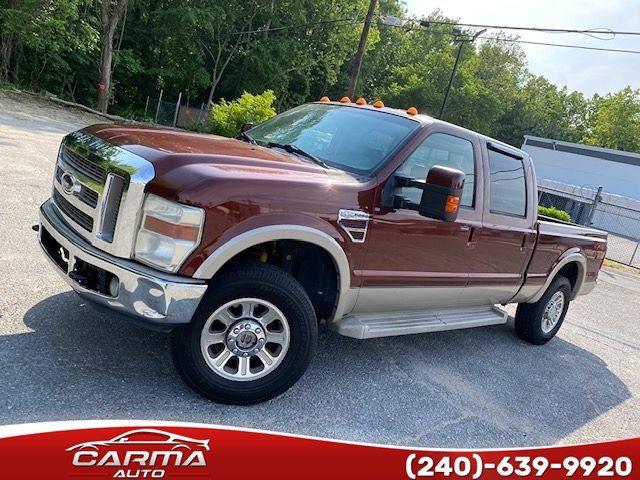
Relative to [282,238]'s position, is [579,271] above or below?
below

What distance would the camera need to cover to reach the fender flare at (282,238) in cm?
288

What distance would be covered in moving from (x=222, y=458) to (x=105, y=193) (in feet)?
4.96

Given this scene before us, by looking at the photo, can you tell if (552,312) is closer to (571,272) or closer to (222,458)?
(571,272)

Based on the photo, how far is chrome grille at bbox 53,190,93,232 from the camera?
305 centimetres

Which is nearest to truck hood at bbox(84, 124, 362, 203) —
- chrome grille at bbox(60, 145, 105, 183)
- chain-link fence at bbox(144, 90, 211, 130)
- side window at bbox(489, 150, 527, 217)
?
chrome grille at bbox(60, 145, 105, 183)

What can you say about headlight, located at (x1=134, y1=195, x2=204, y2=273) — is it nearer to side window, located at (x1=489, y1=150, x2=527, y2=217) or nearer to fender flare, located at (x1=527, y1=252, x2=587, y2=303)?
side window, located at (x1=489, y1=150, x2=527, y2=217)

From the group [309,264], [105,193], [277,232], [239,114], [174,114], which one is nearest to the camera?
[105,193]

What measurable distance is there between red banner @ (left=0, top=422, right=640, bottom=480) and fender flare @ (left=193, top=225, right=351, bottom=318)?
2.72 ft

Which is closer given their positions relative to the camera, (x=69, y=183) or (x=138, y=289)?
(x=138, y=289)

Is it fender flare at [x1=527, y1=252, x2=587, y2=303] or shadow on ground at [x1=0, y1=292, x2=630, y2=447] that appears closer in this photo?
shadow on ground at [x1=0, y1=292, x2=630, y2=447]

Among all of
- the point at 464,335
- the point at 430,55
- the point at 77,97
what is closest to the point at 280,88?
the point at 77,97

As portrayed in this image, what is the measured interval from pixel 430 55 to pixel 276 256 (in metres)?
50.0

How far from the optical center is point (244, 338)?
10.3 ft

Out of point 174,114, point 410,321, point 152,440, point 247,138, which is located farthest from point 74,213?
point 174,114
